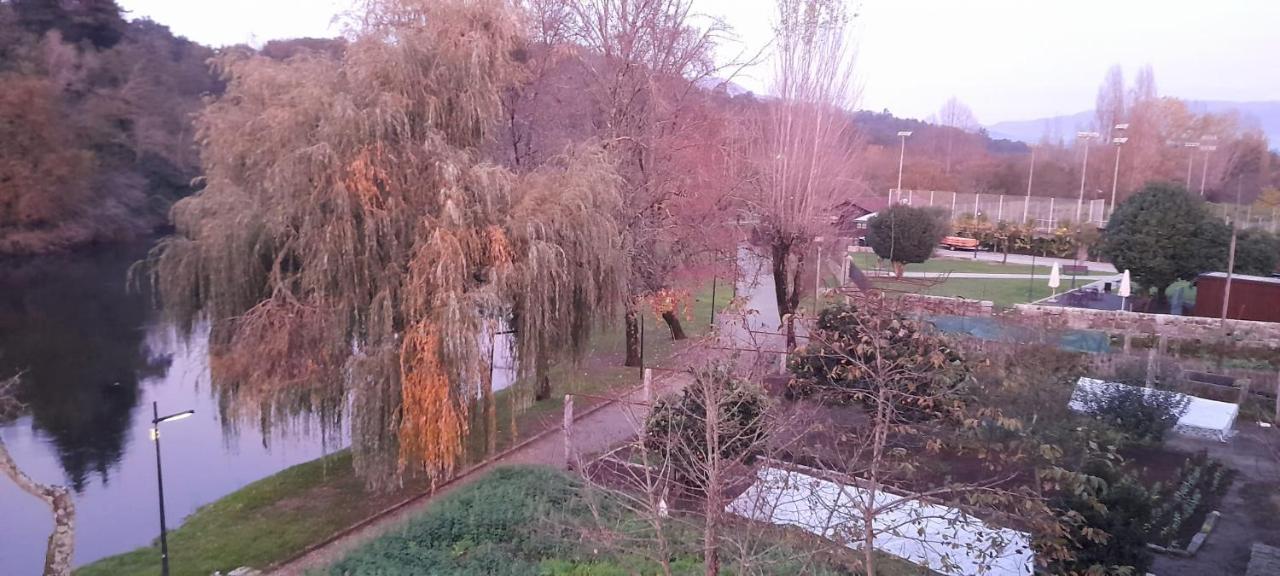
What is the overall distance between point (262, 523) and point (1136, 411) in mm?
10841

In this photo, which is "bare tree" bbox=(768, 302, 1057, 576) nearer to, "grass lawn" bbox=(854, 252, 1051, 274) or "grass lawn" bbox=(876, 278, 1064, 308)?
"grass lawn" bbox=(876, 278, 1064, 308)

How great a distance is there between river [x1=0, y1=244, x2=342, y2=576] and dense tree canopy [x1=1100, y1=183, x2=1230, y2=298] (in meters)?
18.2

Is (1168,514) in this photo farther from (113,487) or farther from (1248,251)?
(1248,251)

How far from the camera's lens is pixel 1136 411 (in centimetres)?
1010

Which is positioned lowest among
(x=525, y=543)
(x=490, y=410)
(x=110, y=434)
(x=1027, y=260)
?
(x=110, y=434)

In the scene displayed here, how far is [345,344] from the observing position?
9148mm

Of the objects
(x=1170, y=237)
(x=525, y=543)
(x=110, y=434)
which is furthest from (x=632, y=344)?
(x=1170, y=237)

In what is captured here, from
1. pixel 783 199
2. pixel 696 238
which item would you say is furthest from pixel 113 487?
pixel 783 199

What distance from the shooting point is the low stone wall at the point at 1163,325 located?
15516 millimetres

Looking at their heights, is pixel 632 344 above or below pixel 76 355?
above

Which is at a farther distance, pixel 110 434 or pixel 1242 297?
pixel 1242 297

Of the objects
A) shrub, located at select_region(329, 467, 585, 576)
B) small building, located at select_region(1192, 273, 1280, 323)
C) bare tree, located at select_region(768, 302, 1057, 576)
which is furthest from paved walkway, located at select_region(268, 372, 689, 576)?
small building, located at select_region(1192, 273, 1280, 323)

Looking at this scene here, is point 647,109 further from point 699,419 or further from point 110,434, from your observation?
point 110,434

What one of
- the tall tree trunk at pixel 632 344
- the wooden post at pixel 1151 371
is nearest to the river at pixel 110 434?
the tall tree trunk at pixel 632 344
